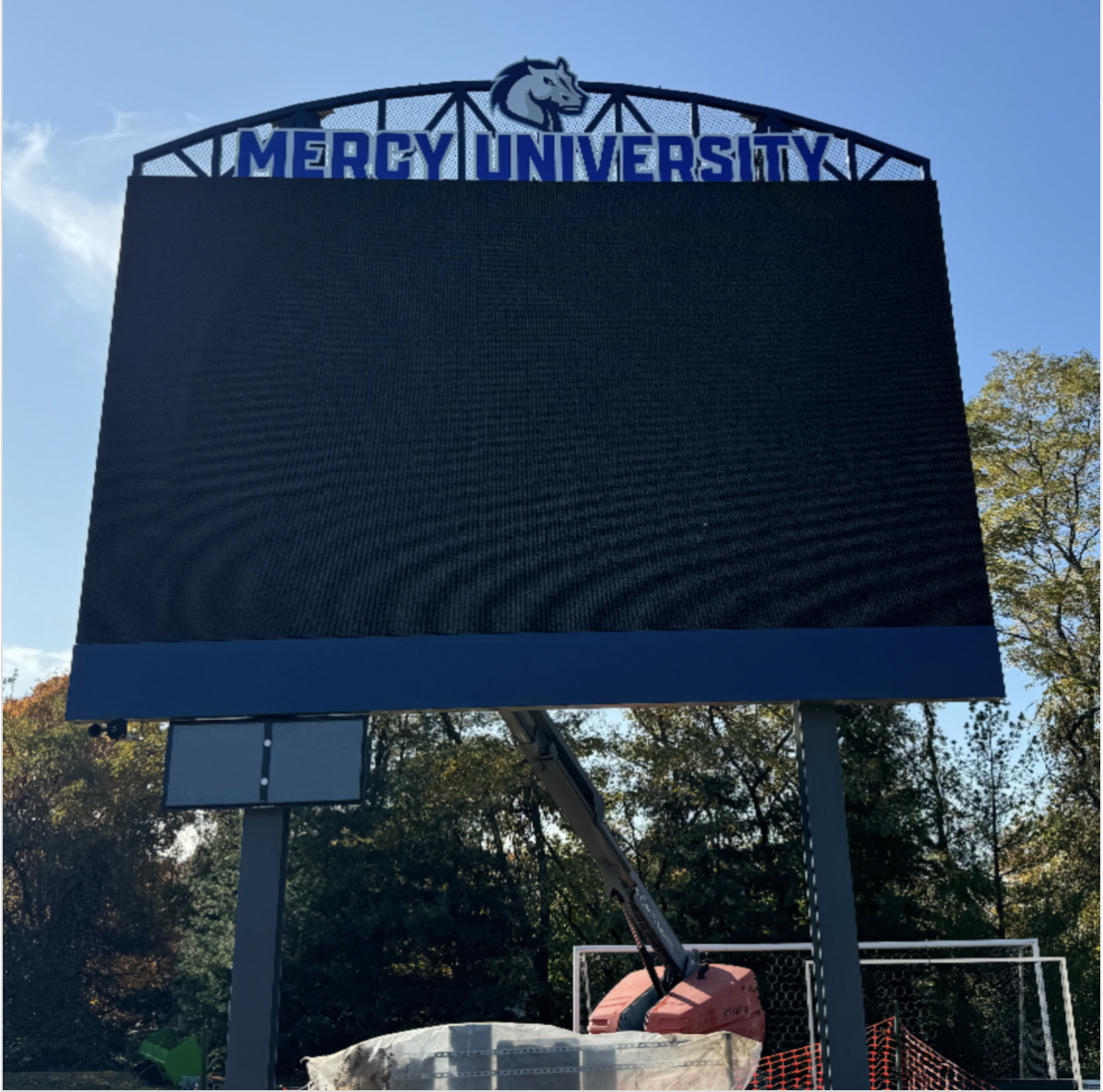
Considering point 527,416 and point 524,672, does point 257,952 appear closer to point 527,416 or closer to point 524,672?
point 524,672

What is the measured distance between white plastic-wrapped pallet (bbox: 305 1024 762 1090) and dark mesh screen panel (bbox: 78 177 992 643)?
1.93 m

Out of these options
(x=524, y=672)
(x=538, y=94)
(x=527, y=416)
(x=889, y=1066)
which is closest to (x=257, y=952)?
(x=524, y=672)

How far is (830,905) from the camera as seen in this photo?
17.3ft

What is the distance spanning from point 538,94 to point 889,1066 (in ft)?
29.6

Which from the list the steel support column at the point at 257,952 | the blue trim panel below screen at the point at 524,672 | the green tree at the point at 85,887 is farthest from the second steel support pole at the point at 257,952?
the green tree at the point at 85,887

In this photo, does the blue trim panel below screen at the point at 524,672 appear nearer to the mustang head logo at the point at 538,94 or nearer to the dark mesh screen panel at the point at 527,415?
the dark mesh screen panel at the point at 527,415

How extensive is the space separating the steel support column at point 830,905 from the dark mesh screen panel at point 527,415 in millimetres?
643

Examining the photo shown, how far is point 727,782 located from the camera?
15.2 meters

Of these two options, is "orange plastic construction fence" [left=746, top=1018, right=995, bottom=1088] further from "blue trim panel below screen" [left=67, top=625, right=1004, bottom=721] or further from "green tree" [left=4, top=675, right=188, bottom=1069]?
"green tree" [left=4, top=675, right=188, bottom=1069]

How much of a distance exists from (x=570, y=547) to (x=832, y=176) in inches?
128

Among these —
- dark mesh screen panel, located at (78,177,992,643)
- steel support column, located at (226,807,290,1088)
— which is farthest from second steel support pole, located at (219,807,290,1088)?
dark mesh screen panel, located at (78,177,992,643)

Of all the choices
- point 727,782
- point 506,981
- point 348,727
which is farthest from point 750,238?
point 506,981

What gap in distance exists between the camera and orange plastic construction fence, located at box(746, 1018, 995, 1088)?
30.6ft

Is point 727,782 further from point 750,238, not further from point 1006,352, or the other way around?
point 750,238
